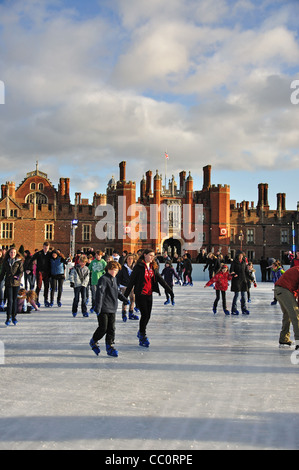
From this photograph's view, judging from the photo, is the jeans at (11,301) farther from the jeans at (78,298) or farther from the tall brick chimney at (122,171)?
the tall brick chimney at (122,171)

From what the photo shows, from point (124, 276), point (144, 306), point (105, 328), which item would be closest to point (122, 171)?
point (124, 276)

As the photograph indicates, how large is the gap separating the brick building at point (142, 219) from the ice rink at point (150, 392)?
3880 cm

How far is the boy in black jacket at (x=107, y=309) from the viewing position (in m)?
6.13

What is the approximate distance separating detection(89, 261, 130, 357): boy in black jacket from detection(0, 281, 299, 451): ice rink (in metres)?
0.17

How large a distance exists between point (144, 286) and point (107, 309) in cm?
101

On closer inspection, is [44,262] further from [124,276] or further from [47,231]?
[47,231]

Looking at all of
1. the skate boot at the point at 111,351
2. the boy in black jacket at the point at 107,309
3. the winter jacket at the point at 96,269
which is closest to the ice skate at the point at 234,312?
the winter jacket at the point at 96,269

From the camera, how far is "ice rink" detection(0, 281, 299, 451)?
3.28 metres

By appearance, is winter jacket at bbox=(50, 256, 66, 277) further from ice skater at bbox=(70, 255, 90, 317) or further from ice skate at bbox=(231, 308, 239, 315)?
ice skate at bbox=(231, 308, 239, 315)

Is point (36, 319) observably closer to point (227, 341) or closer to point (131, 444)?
point (227, 341)

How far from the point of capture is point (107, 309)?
6.21 m

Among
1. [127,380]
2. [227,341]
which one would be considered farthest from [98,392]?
[227,341]

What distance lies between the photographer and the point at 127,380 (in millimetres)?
4848
